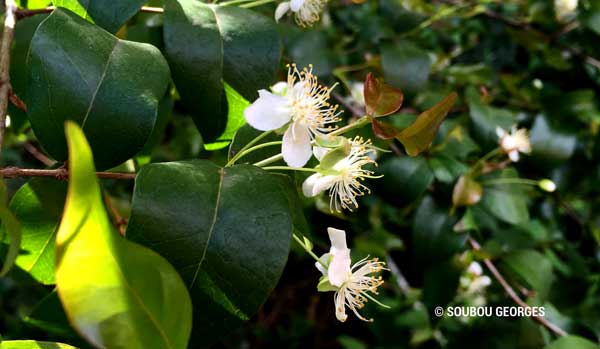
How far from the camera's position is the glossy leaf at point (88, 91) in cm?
45

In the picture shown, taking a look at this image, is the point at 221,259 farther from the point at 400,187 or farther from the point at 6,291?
the point at 6,291

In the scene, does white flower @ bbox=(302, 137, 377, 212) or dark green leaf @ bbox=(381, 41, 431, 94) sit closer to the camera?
white flower @ bbox=(302, 137, 377, 212)

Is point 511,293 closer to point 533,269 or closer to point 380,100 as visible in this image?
point 533,269

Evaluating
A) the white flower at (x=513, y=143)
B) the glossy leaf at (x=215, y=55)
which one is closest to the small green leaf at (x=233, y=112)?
the glossy leaf at (x=215, y=55)

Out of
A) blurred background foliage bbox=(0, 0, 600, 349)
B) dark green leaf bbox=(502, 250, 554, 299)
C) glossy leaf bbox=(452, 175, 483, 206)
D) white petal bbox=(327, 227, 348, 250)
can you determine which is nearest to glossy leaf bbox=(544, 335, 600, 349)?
blurred background foliage bbox=(0, 0, 600, 349)

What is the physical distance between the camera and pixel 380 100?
449 mm

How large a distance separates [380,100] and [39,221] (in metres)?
0.33

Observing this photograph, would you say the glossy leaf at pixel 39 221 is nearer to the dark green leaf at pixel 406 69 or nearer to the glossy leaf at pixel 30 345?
the glossy leaf at pixel 30 345

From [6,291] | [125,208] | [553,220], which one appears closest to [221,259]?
[125,208]

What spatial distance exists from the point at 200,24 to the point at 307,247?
0.23 m

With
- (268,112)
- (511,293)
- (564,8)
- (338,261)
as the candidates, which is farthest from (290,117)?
(564,8)

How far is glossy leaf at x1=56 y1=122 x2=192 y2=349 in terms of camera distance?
0.28m

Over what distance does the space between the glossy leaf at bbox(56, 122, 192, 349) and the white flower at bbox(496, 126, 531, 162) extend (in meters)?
0.76

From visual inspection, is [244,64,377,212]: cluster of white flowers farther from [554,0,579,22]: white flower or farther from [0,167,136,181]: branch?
[554,0,579,22]: white flower
